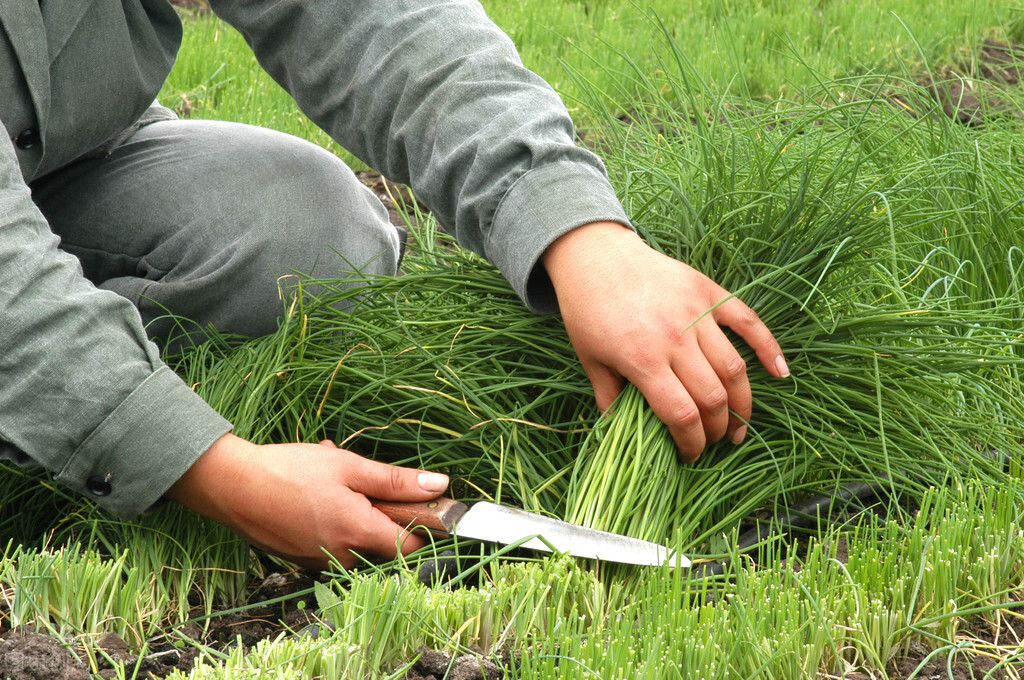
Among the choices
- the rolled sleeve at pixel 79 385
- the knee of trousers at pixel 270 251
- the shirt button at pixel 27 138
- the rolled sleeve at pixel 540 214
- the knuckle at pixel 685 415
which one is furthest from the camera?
the knee of trousers at pixel 270 251

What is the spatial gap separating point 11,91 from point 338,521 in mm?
1017

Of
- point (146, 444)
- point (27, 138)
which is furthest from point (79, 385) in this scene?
point (27, 138)

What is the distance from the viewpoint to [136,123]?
2.27 meters

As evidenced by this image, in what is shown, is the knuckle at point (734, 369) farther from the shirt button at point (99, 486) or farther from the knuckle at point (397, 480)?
the shirt button at point (99, 486)

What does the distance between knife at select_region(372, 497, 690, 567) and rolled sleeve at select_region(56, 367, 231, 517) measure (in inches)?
14.5

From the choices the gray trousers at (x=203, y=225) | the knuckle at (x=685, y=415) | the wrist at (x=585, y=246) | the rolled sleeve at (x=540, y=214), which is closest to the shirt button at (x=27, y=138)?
the gray trousers at (x=203, y=225)

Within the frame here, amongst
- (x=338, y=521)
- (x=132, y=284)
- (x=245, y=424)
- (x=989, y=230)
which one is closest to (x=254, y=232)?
(x=132, y=284)

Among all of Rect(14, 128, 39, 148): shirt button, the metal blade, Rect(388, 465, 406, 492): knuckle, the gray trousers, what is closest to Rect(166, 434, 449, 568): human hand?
Rect(388, 465, 406, 492): knuckle

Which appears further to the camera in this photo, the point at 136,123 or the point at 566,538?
the point at 136,123

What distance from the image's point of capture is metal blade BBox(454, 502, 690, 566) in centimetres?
139

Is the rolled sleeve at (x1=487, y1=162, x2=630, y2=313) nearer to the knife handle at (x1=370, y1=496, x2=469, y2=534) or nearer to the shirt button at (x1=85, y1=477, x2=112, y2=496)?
the knife handle at (x1=370, y1=496, x2=469, y2=534)

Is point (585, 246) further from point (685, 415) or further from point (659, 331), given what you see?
point (685, 415)

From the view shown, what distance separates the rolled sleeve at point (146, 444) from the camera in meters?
1.41

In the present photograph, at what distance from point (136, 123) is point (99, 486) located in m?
1.15
